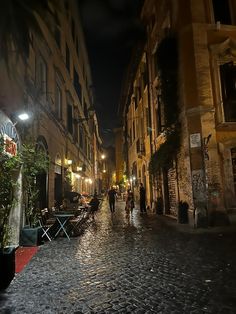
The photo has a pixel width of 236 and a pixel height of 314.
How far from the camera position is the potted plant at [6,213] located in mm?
4660

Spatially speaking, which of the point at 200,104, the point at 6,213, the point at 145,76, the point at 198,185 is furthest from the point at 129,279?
the point at 145,76

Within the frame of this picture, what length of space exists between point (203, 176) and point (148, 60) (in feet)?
33.6

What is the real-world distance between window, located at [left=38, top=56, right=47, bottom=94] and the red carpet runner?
22.5 ft

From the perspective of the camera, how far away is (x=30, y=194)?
29.1 ft

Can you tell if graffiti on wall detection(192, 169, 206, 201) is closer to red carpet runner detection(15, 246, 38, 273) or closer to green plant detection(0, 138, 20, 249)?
red carpet runner detection(15, 246, 38, 273)

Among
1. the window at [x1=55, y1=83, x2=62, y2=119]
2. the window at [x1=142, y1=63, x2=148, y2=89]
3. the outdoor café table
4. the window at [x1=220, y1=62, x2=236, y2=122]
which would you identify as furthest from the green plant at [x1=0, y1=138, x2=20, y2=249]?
the window at [x1=142, y1=63, x2=148, y2=89]

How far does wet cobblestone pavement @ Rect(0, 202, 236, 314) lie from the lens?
3.91 metres

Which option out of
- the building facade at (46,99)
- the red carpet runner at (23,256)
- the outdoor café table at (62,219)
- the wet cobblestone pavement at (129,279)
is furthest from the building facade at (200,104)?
the red carpet runner at (23,256)

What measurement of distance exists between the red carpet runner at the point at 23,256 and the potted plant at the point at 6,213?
1.82 ft

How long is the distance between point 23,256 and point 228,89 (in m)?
10.8

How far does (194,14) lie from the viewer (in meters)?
12.4

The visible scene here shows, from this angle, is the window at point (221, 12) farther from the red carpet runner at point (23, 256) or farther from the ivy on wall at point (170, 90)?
the red carpet runner at point (23, 256)

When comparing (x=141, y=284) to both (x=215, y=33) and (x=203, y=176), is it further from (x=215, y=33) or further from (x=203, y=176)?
(x=215, y=33)

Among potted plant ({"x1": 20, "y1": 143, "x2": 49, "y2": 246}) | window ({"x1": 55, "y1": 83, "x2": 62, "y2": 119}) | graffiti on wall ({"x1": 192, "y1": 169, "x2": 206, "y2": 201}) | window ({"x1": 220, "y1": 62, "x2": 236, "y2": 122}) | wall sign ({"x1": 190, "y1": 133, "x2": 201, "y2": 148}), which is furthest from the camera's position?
window ({"x1": 55, "y1": 83, "x2": 62, "y2": 119})
